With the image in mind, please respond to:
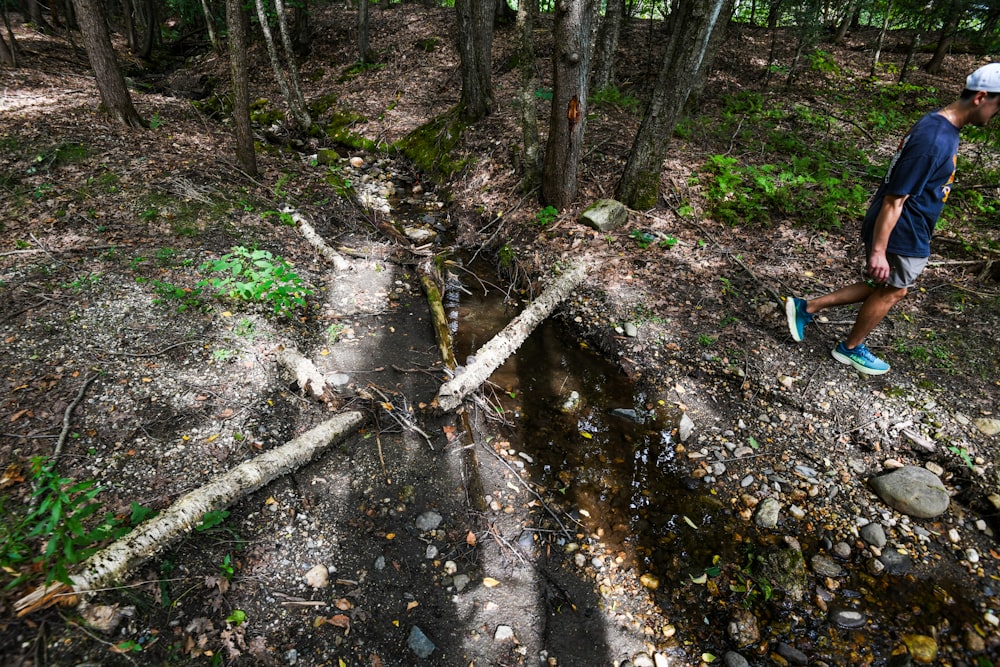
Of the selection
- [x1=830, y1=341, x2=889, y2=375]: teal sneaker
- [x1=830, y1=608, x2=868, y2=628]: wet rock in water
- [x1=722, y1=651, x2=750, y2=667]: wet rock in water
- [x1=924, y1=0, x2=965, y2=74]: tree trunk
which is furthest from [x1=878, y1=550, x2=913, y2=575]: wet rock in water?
[x1=924, y1=0, x2=965, y2=74]: tree trunk

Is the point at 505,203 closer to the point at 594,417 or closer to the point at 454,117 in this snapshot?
the point at 454,117

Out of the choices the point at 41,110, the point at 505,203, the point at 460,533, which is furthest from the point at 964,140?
the point at 41,110

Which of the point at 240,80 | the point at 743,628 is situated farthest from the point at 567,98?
the point at 743,628

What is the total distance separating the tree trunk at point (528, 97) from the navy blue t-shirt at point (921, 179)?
4.47 meters

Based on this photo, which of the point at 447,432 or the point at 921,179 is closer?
the point at 921,179

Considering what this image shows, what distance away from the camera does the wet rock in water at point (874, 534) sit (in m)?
3.05

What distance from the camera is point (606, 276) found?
18.4 feet

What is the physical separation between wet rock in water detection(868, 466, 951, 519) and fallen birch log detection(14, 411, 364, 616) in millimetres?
4146

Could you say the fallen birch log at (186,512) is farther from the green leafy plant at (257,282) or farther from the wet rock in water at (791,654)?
the wet rock in water at (791,654)

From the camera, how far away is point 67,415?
3209 mm

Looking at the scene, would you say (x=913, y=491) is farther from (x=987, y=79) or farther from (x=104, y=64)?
(x=104, y=64)

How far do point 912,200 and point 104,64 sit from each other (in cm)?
1040

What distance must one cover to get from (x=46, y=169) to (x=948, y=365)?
1069 centimetres

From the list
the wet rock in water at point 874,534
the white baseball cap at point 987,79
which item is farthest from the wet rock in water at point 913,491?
the white baseball cap at point 987,79
